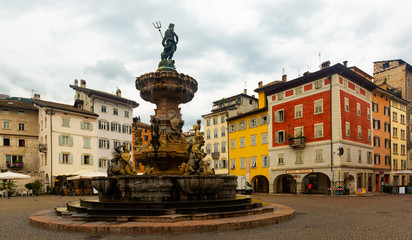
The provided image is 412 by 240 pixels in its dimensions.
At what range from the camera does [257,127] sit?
4753 centimetres

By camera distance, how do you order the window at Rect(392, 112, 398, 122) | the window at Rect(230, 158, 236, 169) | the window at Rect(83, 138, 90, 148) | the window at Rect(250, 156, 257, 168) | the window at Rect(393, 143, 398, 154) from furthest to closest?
the window at Rect(230, 158, 236, 169) < the window at Rect(83, 138, 90, 148) < the window at Rect(392, 112, 398, 122) < the window at Rect(393, 143, 398, 154) < the window at Rect(250, 156, 257, 168)

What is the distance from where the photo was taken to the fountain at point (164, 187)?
1082 cm

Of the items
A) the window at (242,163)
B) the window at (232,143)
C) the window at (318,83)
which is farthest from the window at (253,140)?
the window at (318,83)

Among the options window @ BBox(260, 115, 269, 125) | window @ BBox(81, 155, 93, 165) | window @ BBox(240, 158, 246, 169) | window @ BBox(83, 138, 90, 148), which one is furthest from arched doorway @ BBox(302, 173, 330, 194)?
window @ BBox(83, 138, 90, 148)

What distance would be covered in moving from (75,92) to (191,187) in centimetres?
5203

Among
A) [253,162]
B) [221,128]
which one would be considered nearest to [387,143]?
[253,162]

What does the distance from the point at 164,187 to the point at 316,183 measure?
3266 cm

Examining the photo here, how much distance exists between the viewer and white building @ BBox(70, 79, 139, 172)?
51.7 m

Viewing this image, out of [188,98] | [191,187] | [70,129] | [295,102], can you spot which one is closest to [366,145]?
[295,102]

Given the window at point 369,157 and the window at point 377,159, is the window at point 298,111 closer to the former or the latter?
the window at point 369,157

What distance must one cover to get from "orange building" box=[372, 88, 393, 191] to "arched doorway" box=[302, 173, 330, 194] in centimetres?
898

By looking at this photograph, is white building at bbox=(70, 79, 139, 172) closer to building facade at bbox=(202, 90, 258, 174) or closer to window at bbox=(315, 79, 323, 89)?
building facade at bbox=(202, 90, 258, 174)

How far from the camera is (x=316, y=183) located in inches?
1590

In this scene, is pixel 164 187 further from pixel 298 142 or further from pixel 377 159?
pixel 377 159
